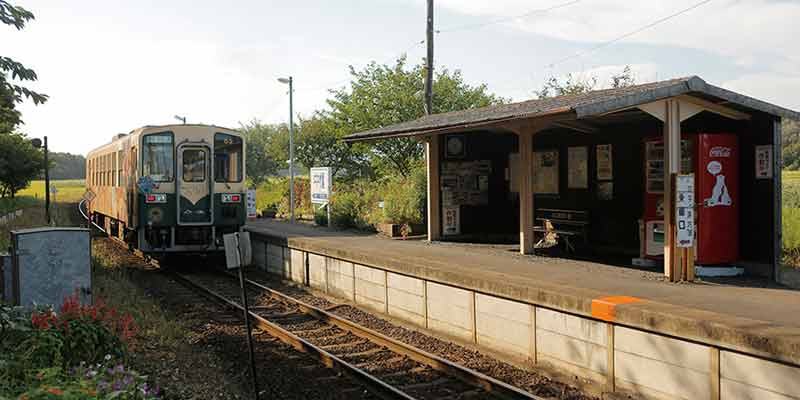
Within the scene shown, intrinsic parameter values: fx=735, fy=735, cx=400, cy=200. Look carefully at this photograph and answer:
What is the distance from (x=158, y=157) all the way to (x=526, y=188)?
8.36m

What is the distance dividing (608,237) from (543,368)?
19.4 ft

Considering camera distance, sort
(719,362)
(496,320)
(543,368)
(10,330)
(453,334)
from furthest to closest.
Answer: (453,334), (496,320), (543,368), (10,330), (719,362)

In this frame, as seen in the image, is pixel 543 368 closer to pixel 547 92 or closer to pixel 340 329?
pixel 340 329

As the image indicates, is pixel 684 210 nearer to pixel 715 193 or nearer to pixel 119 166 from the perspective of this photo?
pixel 715 193

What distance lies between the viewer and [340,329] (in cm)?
1047

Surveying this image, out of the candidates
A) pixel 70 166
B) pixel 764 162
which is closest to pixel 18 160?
pixel 764 162

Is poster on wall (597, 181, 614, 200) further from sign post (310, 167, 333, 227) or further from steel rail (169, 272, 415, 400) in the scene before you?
sign post (310, 167, 333, 227)

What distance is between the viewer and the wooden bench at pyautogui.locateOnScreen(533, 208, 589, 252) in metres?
13.4

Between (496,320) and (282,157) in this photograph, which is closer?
(496,320)

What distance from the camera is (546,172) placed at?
47.5 ft

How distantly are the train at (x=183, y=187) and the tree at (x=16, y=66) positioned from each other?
1026 centimetres

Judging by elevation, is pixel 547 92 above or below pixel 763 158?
above

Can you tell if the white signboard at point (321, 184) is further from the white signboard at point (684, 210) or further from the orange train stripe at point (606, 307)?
the orange train stripe at point (606, 307)

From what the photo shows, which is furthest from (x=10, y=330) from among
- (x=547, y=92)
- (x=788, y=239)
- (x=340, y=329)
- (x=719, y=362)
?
(x=547, y=92)
